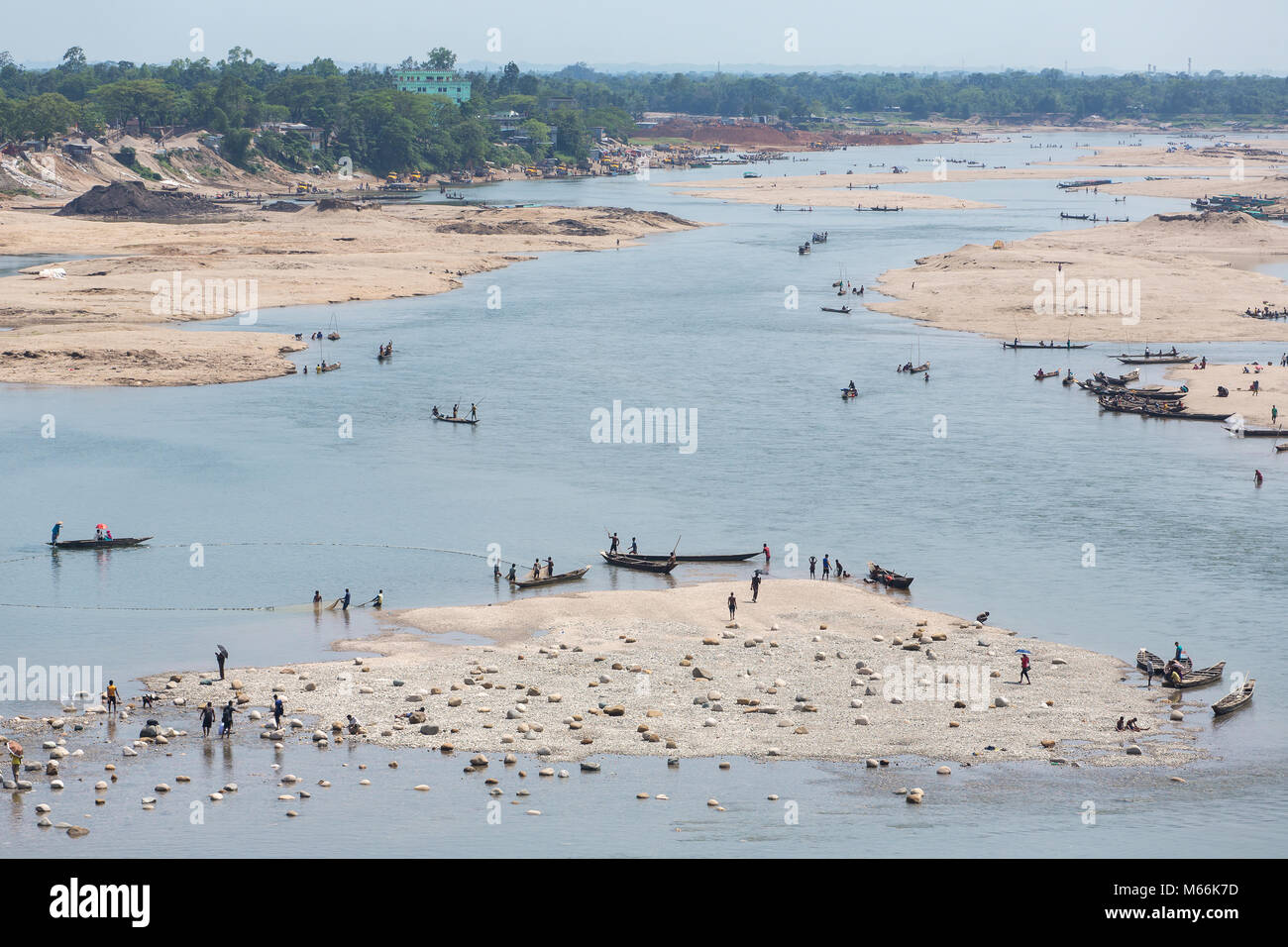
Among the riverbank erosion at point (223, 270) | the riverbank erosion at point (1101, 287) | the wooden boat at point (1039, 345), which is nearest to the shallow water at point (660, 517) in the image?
the wooden boat at point (1039, 345)

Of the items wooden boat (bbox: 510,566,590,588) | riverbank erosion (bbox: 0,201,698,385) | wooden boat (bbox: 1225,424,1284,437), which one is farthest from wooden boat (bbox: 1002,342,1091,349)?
wooden boat (bbox: 510,566,590,588)

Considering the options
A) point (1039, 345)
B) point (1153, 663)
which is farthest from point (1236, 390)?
point (1153, 663)

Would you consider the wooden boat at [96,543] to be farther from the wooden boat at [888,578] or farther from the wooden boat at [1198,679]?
the wooden boat at [1198,679]

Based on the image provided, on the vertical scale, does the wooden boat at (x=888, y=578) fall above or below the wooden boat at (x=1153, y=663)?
above

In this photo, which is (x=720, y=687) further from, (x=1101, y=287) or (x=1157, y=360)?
(x=1101, y=287)

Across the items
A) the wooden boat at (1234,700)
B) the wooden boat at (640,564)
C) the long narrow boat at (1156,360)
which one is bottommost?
the wooden boat at (1234,700)

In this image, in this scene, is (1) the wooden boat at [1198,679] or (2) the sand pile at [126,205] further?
(2) the sand pile at [126,205]

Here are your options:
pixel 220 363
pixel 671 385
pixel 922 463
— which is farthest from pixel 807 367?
pixel 220 363
